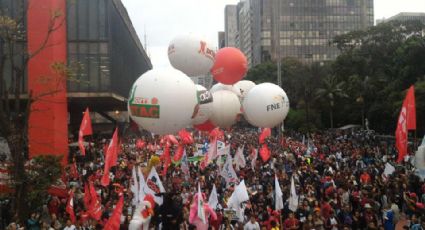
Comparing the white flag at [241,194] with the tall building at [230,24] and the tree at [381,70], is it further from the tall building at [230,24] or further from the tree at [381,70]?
the tall building at [230,24]

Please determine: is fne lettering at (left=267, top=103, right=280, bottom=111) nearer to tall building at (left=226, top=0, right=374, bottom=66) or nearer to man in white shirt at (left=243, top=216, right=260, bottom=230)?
man in white shirt at (left=243, top=216, right=260, bottom=230)

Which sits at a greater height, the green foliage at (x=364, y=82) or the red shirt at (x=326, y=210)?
the green foliage at (x=364, y=82)

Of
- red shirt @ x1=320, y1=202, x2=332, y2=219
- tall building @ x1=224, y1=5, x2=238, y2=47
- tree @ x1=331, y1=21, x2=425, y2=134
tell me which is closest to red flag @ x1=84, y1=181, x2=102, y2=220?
red shirt @ x1=320, y1=202, x2=332, y2=219

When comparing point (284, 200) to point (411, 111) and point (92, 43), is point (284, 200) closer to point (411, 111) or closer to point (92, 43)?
point (411, 111)

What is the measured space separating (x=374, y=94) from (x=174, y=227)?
121ft

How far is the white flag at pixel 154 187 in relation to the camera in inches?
473

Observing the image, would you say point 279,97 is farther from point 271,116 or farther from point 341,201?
point 341,201

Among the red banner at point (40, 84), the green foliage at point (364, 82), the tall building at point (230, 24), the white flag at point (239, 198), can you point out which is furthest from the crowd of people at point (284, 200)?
the tall building at point (230, 24)

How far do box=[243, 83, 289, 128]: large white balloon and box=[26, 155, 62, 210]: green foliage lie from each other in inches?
250

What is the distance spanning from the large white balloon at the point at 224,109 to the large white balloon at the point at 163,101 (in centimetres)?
401

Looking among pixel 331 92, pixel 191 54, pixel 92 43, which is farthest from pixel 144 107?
pixel 331 92

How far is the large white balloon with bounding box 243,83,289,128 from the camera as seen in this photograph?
14758 millimetres

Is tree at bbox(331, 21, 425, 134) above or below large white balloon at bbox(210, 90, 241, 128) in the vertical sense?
above

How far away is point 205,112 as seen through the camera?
13273 millimetres
